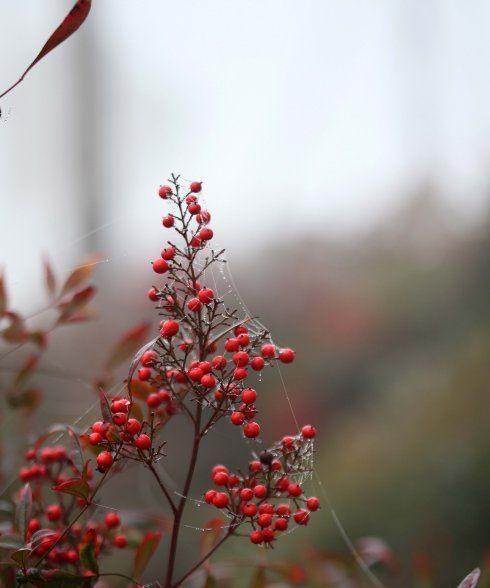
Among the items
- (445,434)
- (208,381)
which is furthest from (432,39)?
(208,381)

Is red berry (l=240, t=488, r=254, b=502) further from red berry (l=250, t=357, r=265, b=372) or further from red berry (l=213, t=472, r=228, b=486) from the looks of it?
red berry (l=250, t=357, r=265, b=372)

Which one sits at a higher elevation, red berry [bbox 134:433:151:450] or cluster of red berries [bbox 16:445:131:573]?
red berry [bbox 134:433:151:450]

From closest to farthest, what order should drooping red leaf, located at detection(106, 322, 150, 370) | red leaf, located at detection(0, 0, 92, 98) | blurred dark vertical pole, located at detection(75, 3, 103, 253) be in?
red leaf, located at detection(0, 0, 92, 98) → drooping red leaf, located at detection(106, 322, 150, 370) → blurred dark vertical pole, located at detection(75, 3, 103, 253)

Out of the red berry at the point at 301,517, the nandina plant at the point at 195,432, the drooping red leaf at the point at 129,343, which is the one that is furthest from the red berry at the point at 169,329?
the drooping red leaf at the point at 129,343

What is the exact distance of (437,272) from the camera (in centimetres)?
335

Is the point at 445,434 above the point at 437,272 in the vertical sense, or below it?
below

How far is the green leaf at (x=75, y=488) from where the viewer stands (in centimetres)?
54

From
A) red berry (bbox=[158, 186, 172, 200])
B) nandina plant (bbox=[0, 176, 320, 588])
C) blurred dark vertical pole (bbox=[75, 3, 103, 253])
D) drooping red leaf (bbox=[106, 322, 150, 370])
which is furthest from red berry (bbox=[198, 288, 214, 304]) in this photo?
blurred dark vertical pole (bbox=[75, 3, 103, 253])

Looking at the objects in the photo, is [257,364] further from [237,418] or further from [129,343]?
[129,343]

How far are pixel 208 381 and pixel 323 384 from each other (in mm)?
2808

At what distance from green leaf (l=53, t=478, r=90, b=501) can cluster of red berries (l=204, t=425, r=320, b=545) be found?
0.12 meters

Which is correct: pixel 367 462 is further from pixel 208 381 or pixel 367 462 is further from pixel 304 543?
pixel 208 381

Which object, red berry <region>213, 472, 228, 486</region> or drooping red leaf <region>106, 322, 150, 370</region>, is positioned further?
drooping red leaf <region>106, 322, 150, 370</region>

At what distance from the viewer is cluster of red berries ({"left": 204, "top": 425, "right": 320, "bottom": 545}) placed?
23.0 inches
